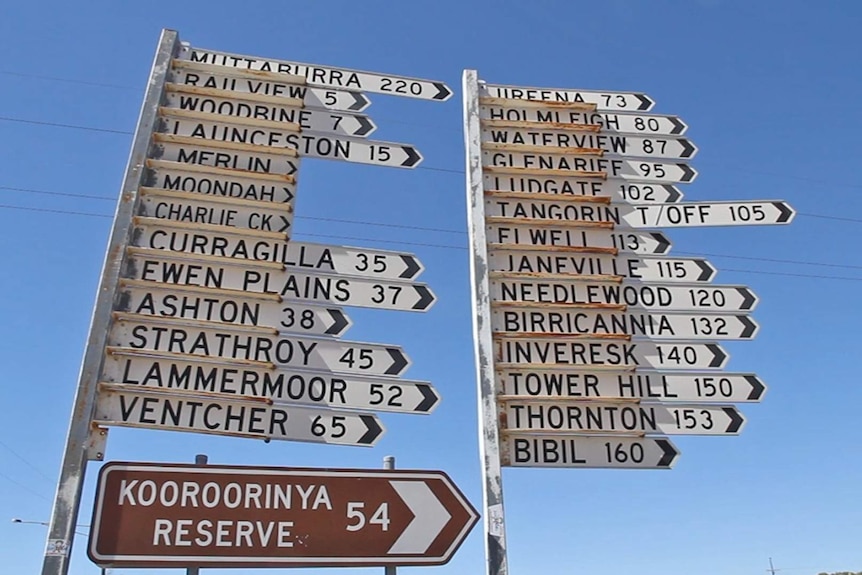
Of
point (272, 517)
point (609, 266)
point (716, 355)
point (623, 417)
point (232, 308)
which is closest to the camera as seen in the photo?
point (272, 517)

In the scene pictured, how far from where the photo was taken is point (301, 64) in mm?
7059

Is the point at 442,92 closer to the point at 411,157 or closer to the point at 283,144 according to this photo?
the point at 411,157

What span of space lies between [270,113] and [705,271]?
416 cm

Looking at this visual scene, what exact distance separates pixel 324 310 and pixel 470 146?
2.07 m

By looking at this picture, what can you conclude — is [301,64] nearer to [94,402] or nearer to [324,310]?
[324,310]

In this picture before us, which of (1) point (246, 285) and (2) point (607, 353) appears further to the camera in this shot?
(2) point (607, 353)

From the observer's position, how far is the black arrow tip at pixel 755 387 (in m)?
6.00

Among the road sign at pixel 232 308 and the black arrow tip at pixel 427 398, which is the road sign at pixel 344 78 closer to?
the road sign at pixel 232 308

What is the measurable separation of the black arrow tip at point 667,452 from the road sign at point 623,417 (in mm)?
79

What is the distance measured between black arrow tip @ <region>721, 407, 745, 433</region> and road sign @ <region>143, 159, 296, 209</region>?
3.97 m

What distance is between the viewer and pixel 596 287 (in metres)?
6.29

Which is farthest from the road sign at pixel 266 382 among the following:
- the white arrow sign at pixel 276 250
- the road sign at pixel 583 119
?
the road sign at pixel 583 119

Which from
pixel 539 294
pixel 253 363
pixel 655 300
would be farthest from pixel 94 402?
pixel 655 300

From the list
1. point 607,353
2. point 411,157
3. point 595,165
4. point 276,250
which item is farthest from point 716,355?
point 276,250
